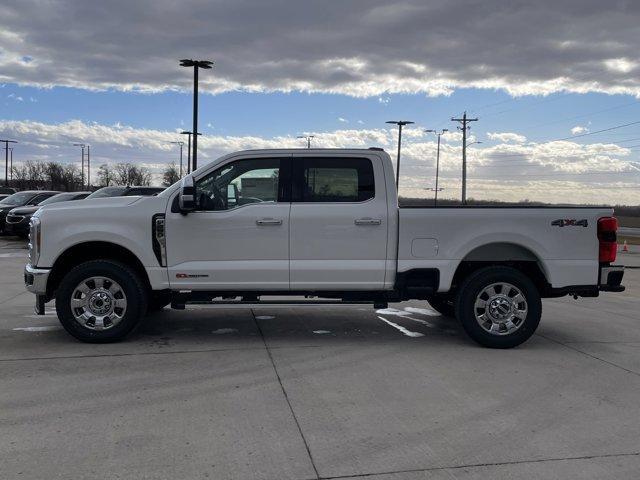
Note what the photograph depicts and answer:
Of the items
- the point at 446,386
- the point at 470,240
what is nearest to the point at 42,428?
the point at 446,386

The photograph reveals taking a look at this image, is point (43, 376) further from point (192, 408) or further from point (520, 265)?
point (520, 265)

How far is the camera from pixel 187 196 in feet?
19.2

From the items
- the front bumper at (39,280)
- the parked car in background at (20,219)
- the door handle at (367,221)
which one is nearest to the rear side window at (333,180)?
the door handle at (367,221)

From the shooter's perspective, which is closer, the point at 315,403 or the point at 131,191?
the point at 315,403

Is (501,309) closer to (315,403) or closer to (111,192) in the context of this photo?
(315,403)

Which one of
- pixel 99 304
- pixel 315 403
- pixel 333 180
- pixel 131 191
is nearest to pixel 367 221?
pixel 333 180

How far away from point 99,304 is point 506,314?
4.39 m

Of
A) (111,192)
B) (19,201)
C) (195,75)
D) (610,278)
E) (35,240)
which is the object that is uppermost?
(195,75)

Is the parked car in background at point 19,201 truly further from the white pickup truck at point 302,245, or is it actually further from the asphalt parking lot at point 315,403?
the white pickup truck at point 302,245

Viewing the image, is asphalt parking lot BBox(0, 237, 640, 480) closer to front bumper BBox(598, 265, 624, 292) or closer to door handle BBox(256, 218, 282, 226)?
front bumper BBox(598, 265, 624, 292)

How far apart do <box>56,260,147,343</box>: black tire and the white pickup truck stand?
0.01 meters

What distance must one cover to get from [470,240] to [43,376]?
4361 millimetres

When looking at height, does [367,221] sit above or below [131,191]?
below

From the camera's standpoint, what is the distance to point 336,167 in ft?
20.9
